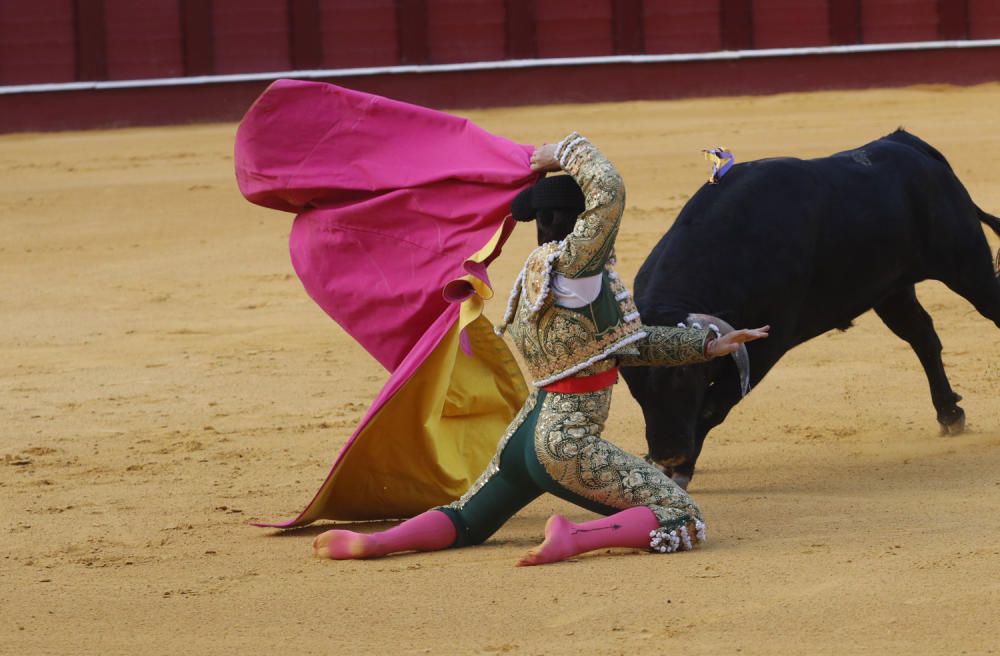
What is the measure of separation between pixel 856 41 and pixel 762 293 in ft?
33.3

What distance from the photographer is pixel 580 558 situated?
11.8 ft

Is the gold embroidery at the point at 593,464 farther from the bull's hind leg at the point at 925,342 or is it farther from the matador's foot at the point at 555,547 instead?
the bull's hind leg at the point at 925,342

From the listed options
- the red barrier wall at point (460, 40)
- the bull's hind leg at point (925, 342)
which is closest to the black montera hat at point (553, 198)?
the bull's hind leg at point (925, 342)

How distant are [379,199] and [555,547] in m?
1.08

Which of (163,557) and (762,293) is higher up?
(762,293)

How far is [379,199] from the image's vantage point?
4105 millimetres

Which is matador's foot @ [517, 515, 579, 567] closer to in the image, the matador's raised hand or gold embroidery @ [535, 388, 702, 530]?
gold embroidery @ [535, 388, 702, 530]

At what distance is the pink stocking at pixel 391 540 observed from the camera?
367cm

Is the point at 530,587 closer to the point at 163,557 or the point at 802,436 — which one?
the point at 163,557

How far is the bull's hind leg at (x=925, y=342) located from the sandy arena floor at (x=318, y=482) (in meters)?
0.09

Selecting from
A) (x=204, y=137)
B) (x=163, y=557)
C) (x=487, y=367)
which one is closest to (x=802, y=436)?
(x=487, y=367)

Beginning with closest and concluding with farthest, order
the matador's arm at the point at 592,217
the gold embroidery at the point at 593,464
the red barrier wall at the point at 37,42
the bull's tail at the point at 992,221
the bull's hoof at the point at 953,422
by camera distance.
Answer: the matador's arm at the point at 592,217, the gold embroidery at the point at 593,464, the bull's hoof at the point at 953,422, the bull's tail at the point at 992,221, the red barrier wall at the point at 37,42

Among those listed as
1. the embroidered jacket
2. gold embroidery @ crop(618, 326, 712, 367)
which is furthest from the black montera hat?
gold embroidery @ crop(618, 326, 712, 367)

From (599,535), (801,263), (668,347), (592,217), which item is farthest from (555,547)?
(801,263)
